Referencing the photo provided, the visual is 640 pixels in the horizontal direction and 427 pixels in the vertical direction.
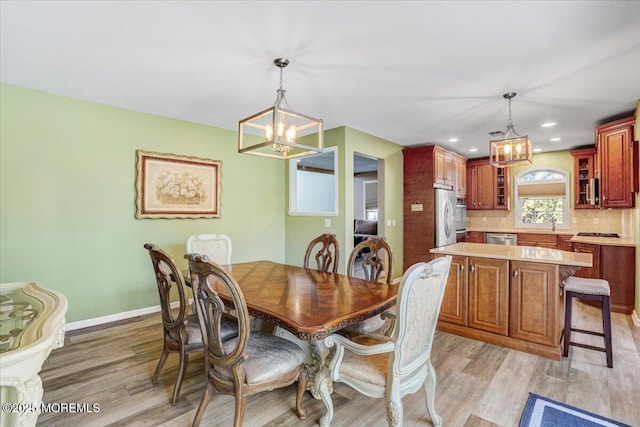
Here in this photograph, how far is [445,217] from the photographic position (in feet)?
17.6

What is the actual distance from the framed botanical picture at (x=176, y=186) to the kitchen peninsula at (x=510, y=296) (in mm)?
3016

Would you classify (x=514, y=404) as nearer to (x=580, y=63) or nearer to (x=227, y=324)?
(x=227, y=324)

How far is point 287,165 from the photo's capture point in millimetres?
5301

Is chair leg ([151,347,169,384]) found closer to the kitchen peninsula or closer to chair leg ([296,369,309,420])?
chair leg ([296,369,309,420])

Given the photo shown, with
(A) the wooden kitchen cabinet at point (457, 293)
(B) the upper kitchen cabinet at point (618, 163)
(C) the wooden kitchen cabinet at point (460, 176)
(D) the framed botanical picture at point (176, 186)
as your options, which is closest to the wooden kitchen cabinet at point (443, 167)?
(C) the wooden kitchen cabinet at point (460, 176)

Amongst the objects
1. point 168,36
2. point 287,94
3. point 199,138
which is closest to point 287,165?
point 199,138

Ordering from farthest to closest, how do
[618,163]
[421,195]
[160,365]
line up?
[421,195]
[618,163]
[160,365]

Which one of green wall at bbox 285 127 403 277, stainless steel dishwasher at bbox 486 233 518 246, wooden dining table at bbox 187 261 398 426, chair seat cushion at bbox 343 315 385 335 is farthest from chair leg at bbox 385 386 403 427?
stainless steel dishwasher at bbox 486 233 518 246

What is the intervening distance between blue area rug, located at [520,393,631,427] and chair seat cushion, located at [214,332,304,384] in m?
1.40

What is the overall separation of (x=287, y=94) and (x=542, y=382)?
3319mm

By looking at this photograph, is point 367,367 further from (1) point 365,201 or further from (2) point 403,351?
(1) point 365,201

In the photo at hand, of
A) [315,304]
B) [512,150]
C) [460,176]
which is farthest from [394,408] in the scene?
[460,176]

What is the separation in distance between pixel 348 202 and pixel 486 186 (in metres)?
3.73

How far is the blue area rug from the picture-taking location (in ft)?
6.07
